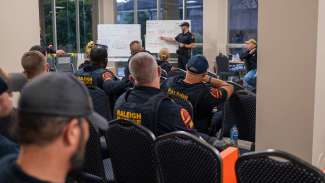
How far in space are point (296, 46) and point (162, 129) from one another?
3.39 ft

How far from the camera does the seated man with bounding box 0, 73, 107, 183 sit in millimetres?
975

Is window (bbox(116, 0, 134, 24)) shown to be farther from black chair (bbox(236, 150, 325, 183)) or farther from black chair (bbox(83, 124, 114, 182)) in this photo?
black chair (bbox(236, 150, 325, 183))

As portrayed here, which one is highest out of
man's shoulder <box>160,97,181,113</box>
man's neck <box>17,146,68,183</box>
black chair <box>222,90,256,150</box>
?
man's neck <box>17,146,68,183</box>

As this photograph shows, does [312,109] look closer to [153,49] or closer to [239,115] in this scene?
[239,115]

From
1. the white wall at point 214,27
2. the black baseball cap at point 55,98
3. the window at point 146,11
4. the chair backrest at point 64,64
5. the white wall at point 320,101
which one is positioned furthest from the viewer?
the window at point 146,11

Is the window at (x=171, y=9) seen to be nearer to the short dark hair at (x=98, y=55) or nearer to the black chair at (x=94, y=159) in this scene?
the short dark hair at (x=98, y=55)

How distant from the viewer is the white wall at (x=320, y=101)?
8.69 feet

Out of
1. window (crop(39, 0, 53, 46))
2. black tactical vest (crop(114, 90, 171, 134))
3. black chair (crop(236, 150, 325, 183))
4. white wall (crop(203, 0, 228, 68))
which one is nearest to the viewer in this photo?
black chair (crop(236, 150, 325, 183))

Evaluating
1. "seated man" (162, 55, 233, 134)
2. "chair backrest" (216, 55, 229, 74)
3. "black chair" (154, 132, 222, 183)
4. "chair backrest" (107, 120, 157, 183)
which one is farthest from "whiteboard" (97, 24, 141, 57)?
"black chair" (154, 132, 222, 183)

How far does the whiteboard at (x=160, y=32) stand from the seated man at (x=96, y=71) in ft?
19.9

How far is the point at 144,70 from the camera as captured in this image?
2748mm

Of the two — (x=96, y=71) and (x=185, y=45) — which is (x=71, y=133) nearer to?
(x=96, y=71)

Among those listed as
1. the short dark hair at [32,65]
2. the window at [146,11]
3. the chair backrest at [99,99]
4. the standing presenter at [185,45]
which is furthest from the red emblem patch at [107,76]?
Result: the window at [146,11]

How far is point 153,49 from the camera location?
428 inches
